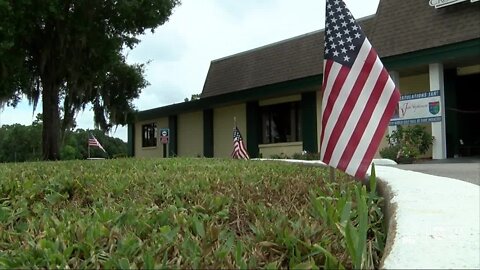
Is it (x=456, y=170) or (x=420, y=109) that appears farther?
(x=420, y=109)

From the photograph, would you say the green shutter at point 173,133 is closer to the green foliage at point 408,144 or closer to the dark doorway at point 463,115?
the green foliage at point 408,144

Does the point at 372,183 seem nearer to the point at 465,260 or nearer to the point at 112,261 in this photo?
the point at 465,260

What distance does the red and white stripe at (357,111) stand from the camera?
4379 millimetres

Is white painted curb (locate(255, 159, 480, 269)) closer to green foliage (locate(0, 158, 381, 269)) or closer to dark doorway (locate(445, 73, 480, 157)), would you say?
green foliage (locate(0, 158, 381, 269))

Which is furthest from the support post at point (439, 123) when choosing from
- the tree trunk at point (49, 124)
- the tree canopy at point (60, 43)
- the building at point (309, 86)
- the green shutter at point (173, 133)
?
the green shutter at point (173, 133)

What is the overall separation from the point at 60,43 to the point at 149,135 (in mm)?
16550

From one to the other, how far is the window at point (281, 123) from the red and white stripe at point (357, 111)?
21.1m

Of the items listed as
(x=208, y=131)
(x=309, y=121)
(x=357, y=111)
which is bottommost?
(x=357, y=111)

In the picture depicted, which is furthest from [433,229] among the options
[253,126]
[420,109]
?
[253,126]

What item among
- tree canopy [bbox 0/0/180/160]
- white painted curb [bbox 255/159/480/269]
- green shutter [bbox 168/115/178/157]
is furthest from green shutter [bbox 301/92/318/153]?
white painted curb [bbox 255/159/480/269]

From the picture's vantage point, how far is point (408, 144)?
18.6m

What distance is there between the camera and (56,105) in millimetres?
22234

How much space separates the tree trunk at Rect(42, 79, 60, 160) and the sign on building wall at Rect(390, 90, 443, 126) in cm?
1264

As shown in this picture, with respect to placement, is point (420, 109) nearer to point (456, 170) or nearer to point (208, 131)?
point (456, 170)
